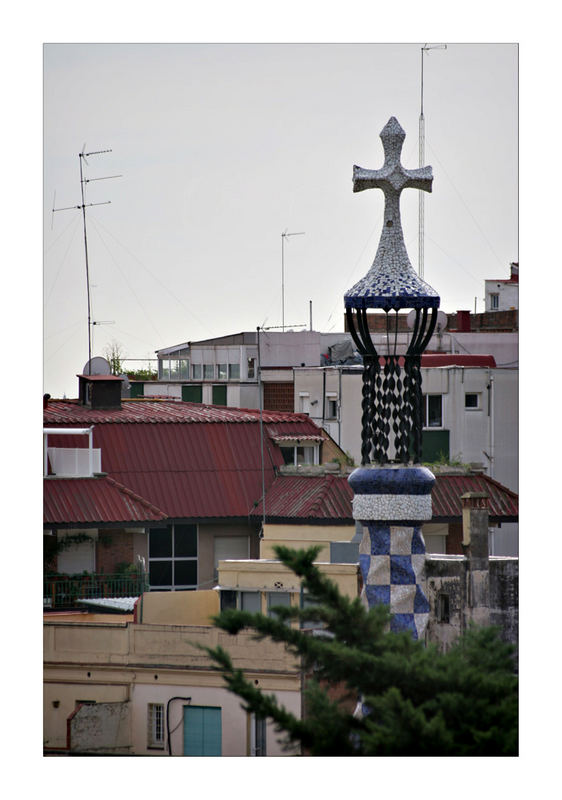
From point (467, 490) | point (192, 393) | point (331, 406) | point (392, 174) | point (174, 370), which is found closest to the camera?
point (392, 174)

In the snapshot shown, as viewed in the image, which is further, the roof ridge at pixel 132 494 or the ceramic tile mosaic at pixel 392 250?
the roof ridge at pixel 132 494

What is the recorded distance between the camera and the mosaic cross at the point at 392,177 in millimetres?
14625

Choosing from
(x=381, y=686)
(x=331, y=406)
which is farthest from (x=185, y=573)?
(x=381, y=686)

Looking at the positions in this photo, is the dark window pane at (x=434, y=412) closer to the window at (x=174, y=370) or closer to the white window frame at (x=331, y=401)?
the white window frame at (x=331, y=401)

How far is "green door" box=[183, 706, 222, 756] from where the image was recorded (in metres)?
16.2

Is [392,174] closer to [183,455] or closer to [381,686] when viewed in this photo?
[381,686]

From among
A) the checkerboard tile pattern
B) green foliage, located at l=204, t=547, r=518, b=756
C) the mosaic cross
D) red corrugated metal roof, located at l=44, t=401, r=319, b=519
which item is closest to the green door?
the checkerboard tile pattern

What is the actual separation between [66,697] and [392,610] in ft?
14.3

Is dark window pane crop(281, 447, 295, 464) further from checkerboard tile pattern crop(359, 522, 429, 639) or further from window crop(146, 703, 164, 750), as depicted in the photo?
checkerboard tile pattern crop(359, 522, 429, 639)

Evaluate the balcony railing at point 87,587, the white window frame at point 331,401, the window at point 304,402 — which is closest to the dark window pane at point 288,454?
the balcony railing at point 87,587

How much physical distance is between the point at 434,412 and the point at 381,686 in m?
17.2

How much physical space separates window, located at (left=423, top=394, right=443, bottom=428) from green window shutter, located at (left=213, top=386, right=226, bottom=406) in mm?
9708

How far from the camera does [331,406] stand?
31.9 meters

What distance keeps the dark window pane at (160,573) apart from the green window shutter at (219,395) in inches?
595
